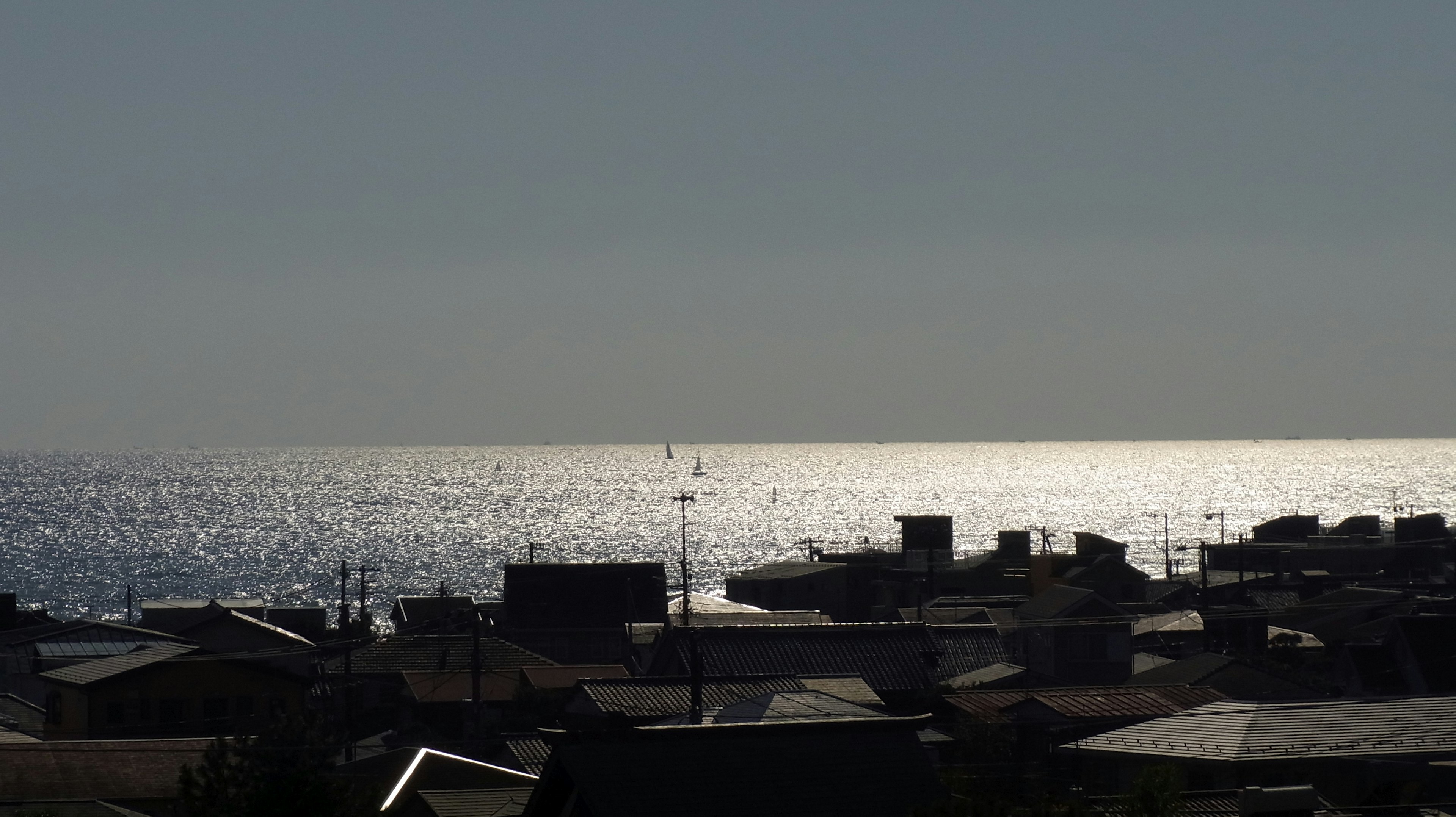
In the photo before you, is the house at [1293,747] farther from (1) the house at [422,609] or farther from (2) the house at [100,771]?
(1) the house at [422,609]

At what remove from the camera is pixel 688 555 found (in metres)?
152

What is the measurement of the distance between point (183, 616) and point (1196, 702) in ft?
150

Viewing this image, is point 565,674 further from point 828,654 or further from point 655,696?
point 655,696

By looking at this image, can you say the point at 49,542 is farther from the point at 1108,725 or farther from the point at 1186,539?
the point at 1108,725

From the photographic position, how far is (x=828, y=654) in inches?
1658

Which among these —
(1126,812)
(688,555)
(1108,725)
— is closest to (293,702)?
(1108,725)

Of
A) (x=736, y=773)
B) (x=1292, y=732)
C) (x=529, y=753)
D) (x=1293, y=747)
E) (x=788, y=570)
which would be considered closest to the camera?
(x=736, y=773)

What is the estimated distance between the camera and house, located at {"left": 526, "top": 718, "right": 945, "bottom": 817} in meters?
15.7

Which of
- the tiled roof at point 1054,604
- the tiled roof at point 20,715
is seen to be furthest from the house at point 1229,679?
the tiled roof at point 20,715

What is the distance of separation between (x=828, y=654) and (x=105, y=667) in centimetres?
1875

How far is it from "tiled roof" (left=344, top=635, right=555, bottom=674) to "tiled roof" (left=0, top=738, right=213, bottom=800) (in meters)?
17.5

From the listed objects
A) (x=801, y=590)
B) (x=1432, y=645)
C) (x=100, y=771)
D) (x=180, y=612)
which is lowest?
(x=801, y=590)

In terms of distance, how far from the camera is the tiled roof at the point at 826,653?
4122 centimetres

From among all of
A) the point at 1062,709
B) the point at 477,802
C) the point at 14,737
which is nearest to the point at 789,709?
the point at 477,802
